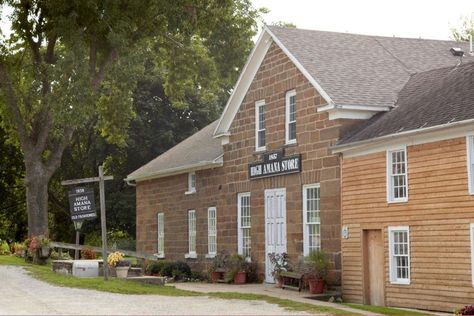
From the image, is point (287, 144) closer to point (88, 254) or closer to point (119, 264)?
point (119, 264)

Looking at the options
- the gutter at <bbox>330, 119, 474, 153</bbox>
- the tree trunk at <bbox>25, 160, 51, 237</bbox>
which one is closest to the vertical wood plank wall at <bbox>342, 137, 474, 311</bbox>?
the gutter at <bbox>330, 119, 474, 153</bbox>

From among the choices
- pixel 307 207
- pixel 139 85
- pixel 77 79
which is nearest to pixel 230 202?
pixel 307 207

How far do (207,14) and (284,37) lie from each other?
798 centimetres

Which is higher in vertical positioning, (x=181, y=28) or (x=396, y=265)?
(x=181, y=28)

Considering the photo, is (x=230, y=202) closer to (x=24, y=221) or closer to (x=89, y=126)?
(x=89, y=126)

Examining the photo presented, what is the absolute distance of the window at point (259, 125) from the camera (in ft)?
95.4

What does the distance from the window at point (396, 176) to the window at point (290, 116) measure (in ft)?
16.9

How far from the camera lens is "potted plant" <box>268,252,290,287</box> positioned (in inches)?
1033

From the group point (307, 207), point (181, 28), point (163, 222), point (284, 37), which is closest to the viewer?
point (307, 207)

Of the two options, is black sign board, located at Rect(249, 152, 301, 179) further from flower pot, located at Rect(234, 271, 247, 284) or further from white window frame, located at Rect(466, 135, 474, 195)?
white window frame, located at Rect(466, 135, 474, 195)

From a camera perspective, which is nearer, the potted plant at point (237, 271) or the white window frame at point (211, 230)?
the potted plant at point (237, 271)

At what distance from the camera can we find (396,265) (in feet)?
73.9

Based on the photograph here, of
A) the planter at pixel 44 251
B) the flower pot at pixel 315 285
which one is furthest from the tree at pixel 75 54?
the flower pot at pixel 315 285

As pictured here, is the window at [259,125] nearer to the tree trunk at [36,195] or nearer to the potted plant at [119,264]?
the potted plant at [119,264]
